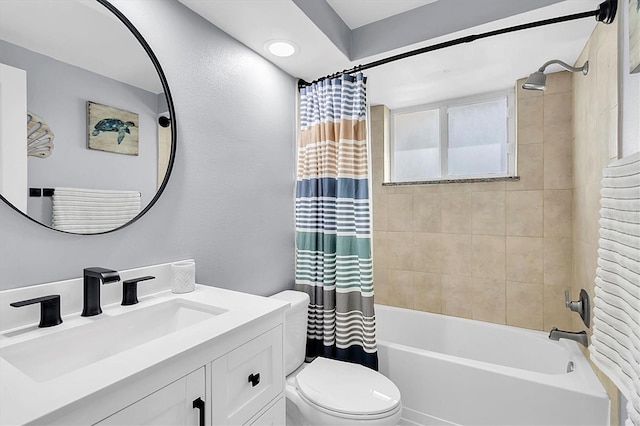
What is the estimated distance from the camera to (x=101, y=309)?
3.48 feet

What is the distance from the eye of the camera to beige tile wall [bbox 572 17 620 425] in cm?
140

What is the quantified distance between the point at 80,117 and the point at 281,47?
3.60 ft

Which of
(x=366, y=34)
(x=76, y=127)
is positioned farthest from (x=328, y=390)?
(x=366, y=34)

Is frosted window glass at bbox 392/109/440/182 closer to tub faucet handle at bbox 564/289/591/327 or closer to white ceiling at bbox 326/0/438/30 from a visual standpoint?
white ceiling at bbox 326/0/438/30

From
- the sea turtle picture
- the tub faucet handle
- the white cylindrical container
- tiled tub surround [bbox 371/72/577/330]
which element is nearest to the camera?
the sea turtle picture

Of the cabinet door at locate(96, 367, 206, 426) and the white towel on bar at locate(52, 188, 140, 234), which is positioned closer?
the cabinet door at locate(96, 367, 206, 426)

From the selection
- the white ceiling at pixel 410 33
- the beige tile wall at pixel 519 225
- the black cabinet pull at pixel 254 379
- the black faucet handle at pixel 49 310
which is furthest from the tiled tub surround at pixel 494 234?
the black faucet handle at pixel 49 310

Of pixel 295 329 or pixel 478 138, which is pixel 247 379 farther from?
pixel 478 138

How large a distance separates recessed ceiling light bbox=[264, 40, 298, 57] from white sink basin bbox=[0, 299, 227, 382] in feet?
4.56

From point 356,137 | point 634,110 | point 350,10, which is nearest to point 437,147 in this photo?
point 356,137

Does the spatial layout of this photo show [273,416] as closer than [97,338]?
No

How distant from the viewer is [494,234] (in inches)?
96.2

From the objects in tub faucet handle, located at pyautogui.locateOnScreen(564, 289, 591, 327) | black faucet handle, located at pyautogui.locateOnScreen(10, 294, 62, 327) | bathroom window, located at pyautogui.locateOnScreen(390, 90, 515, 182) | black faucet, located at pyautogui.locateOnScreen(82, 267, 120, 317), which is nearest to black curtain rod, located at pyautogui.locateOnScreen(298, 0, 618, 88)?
bathroom window, located at pyautogui.locateOnScreen(390, 90, 515, 182)

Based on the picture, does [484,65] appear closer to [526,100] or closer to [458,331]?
[526,100]
